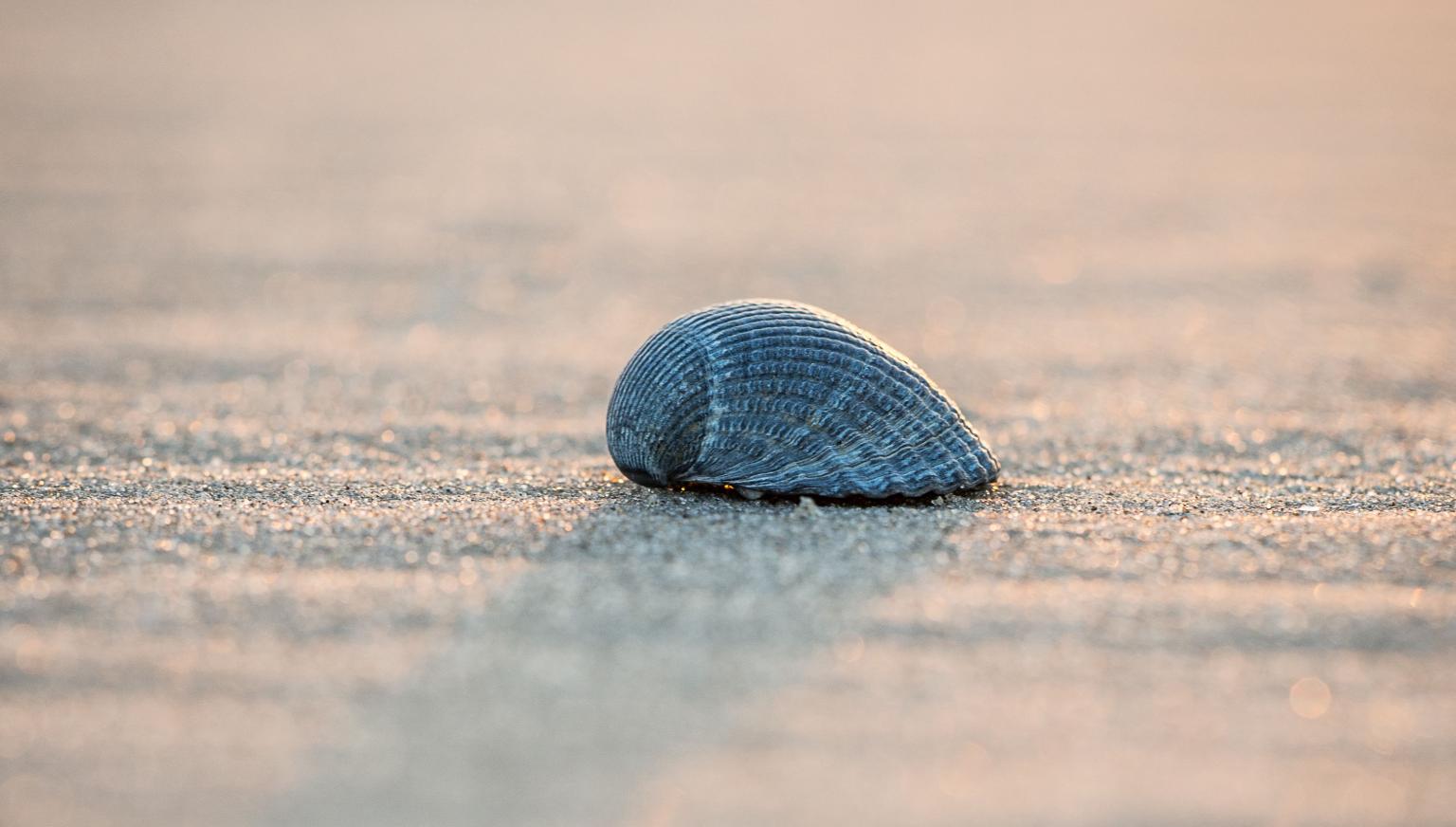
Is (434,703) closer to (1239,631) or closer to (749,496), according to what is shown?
(749,496)

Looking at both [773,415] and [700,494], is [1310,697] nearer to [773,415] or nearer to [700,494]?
[773,415]

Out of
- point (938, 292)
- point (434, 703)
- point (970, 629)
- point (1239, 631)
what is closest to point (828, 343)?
point (970, 629)

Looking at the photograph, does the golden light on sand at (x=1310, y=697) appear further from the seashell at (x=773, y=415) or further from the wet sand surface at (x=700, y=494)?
the seashell at (x=773, y=415)

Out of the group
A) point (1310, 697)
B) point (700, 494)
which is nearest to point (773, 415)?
point (700, 494)

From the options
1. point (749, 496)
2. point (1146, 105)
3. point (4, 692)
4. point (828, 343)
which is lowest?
point (4, 692)

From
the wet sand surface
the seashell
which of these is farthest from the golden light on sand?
the seashell

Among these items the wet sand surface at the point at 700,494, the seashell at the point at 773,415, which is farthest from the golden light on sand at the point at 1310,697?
the seashell at the point at 773,415

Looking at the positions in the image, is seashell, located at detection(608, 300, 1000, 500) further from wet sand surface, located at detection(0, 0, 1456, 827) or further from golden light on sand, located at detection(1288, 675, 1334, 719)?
golden light on sand, located at detection(1288, 675, 1334, 719)
